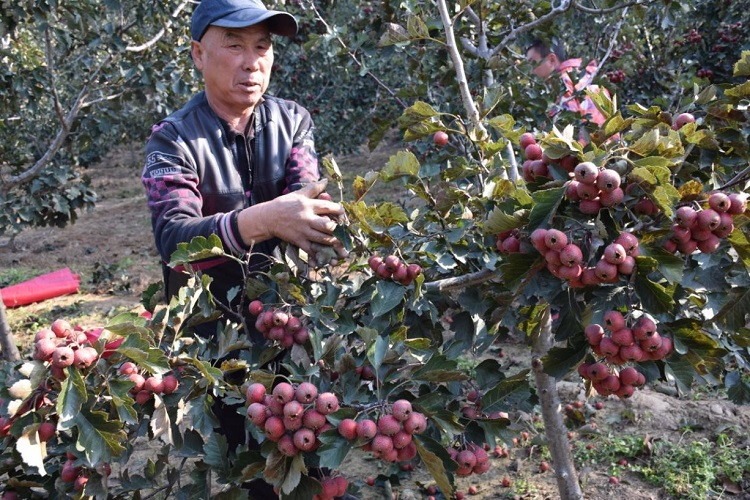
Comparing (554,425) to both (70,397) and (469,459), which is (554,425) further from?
(70,397)

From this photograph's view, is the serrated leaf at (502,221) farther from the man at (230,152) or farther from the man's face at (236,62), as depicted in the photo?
the man's face at (236,62)

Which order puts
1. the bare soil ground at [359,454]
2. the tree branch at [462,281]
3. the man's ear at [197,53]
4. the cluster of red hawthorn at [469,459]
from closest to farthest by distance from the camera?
the tree branch at [462,281]
the cluster of red hawthorn at [469,459]
the man's ear at [197,53]
the bare soil ground at [359,454]

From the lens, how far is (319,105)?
10.0 m

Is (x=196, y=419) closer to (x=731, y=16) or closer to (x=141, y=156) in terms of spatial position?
(x=731, y=16)

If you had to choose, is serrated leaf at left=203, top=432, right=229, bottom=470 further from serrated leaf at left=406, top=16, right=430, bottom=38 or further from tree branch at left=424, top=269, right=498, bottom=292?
serrated leaf at left=406, top=16, right=430, bottom=38

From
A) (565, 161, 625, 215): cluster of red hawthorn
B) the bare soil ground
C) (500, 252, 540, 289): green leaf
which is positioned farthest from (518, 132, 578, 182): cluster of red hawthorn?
the bare soil ground

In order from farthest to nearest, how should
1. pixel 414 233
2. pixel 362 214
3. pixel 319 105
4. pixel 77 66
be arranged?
pixel 319 105
pixel 77 66
pixel 414 233
pixel 362 214

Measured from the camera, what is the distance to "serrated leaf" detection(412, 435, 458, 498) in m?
1.40

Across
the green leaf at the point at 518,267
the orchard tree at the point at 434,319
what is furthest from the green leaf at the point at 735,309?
the green leaf at the point at 518,267

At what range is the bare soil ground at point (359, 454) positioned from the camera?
3160 mm

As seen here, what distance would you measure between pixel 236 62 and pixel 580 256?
132 centimetres

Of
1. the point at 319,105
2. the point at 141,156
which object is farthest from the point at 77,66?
the point at 141,156

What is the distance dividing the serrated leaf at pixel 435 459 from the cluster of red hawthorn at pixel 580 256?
1.52ft

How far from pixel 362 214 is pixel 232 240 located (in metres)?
0.43
